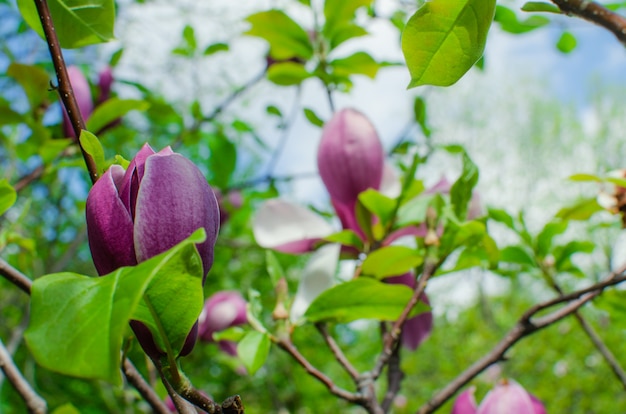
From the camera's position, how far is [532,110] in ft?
35.0

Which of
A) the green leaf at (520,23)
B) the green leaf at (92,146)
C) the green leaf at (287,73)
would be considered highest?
the green leaf at (92,146)

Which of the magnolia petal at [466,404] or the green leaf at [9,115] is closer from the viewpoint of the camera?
the magnolia petal at [466,404]

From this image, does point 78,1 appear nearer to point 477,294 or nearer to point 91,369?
point 91,369

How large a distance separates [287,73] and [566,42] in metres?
0.55

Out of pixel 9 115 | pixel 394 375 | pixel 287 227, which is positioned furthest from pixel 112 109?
pixel 394 375

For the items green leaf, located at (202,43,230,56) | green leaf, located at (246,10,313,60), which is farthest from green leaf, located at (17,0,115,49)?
green leaf, located at (202,43,230,56)

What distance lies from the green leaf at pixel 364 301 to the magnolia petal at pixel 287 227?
0.51 feet

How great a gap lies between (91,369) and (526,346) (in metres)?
4.19

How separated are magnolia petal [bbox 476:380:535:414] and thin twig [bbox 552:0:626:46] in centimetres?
38

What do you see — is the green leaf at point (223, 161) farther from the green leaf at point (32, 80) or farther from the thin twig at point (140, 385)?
the thin twig at point (140, 385)

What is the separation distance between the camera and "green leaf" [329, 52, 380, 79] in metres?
0.86

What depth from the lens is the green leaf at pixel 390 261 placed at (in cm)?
64

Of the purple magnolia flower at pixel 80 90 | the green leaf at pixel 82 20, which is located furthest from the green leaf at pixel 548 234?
the purple magnolia flower at pixel 80 90

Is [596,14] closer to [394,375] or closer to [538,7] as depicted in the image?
[538,7]
